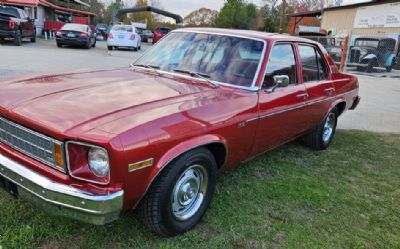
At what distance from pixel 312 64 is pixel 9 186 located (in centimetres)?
388

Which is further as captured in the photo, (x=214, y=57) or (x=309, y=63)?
(x=309, y=63)

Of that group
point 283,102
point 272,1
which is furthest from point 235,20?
point 283,102

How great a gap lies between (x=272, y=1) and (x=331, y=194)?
59554 millimetres

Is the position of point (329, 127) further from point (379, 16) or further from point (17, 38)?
point (379, 16)

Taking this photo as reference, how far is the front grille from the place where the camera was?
254cm

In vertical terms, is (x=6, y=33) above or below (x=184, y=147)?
above

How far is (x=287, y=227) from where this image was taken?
3.36 meters

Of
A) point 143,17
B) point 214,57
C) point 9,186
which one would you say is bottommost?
point 9,186

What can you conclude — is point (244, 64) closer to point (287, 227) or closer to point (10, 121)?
point (287, 227)

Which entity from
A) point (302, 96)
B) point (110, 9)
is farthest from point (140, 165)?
point (110, 9)

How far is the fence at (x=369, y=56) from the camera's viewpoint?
726 inches

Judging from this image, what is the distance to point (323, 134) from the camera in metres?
5.53

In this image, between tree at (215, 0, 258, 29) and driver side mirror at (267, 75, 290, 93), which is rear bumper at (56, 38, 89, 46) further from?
tree at (215, 0, 258, 29)

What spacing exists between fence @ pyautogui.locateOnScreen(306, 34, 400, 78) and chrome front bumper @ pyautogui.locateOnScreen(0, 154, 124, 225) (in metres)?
17.9
